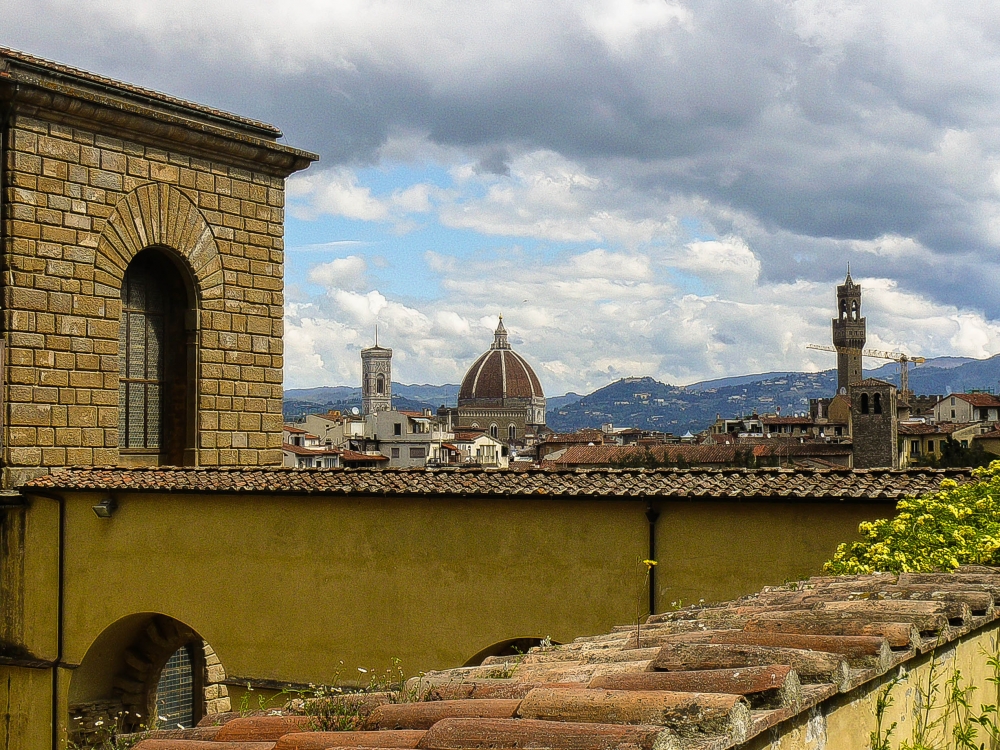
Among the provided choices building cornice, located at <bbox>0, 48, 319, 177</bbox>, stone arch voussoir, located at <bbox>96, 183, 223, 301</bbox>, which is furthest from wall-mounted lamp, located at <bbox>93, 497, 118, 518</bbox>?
building cornice, located at <bbox>0, 48, 319, 177</bbox>

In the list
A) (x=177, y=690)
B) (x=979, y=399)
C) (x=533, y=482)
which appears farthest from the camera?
(x=979, y=399)

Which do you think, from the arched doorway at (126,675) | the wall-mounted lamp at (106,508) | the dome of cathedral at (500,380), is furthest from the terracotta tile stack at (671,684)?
the dome of cathedral at (500,380)

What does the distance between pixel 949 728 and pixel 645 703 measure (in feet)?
5.06

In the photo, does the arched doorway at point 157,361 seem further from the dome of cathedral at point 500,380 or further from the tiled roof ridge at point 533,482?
the dome of cathedral at point 500,380

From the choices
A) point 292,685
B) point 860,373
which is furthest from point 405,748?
point 860,373

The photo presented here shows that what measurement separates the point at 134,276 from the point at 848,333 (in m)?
121

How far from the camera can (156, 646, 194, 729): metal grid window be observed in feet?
44.0

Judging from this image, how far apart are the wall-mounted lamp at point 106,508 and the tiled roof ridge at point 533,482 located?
177mm

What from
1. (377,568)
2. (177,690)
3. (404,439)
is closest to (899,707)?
(377,568)

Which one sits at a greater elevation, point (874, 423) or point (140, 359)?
point (140, 359)

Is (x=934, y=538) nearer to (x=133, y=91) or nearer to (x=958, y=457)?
(x=133, y=91)

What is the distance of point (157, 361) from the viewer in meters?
14.9

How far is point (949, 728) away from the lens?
355 cm

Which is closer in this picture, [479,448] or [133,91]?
[133,91]
